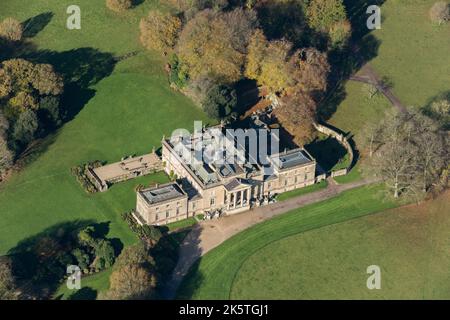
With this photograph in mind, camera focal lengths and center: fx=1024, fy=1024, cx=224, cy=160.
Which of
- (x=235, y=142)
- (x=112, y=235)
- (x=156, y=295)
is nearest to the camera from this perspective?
(x=156, y=295)

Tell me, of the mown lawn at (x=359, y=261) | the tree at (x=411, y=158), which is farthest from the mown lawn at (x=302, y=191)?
the mown lawn at (x=359, y=261)

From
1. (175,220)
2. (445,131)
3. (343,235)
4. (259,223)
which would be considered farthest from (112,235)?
(445,131)

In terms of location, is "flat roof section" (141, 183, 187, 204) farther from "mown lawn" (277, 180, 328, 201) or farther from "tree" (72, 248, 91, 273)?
"mown lawn" (277, 180, 328, 201)

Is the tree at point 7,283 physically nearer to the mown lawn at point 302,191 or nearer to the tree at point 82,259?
the tree at point 82,259

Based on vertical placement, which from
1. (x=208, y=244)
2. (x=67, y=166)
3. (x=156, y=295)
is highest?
(x=67, y=166)

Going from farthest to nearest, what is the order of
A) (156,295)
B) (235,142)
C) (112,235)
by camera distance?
(235,142) → (112,235) → (156,295)

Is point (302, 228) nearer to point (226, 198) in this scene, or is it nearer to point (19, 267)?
point (226, 198)
